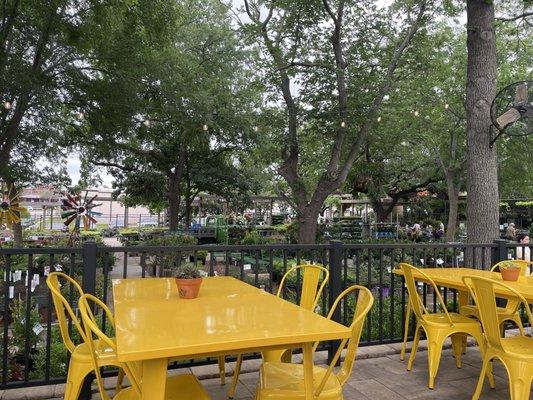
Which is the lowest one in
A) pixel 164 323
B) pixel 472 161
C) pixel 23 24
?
pixel 164 323

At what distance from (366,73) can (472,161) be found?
16.9 feet

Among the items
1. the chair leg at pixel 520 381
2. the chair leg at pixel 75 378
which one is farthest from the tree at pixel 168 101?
the chair leg at pixel 520 381

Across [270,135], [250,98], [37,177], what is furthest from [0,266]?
[250,98]

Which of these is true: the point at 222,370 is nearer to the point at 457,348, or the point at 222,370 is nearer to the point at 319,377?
the point at 319,377

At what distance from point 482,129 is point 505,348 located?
152 inches

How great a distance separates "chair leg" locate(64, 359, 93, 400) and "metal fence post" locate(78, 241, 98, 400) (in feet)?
2.26

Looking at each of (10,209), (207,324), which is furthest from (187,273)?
(10,209)

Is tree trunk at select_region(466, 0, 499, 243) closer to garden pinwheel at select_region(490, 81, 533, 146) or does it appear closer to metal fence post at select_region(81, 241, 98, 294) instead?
garden pinwheel at select_region(490, 81, 533, 146)

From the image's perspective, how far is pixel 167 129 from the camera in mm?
14078

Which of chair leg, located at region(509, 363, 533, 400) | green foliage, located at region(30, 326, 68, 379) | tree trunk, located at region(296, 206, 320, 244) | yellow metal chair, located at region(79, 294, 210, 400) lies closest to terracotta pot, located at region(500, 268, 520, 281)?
chair leg, located at region(509, 363, 533, 400)

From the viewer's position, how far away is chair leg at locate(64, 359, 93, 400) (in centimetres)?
214

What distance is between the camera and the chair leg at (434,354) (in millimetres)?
3043

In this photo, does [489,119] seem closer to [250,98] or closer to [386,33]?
[386,33]

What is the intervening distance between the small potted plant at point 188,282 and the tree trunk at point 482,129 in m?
4.50
